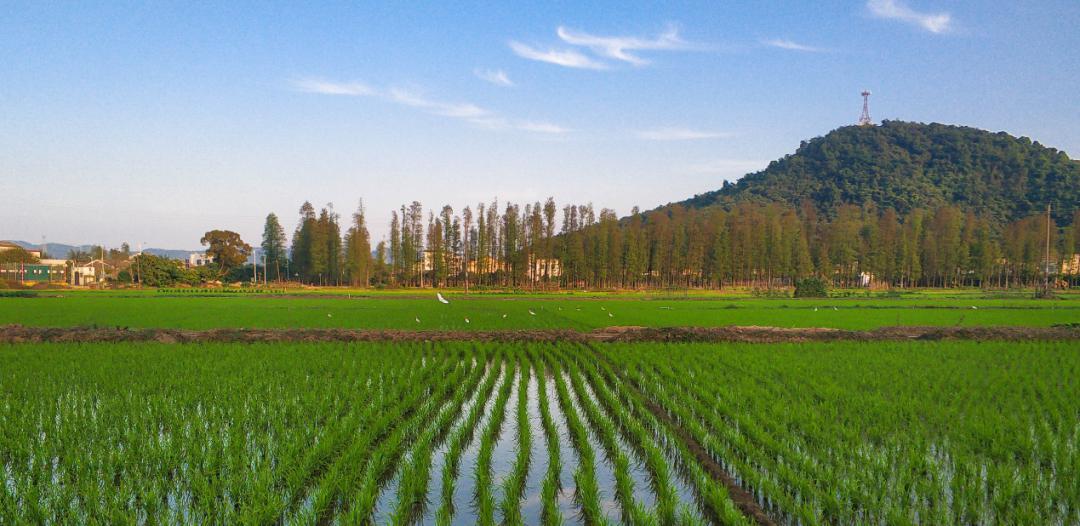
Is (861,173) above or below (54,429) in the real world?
above

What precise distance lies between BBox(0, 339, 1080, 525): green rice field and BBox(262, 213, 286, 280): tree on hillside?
53.3 meters

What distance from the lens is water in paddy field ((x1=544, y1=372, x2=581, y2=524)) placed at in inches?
194

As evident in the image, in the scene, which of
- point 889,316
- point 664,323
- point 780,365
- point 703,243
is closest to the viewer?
point 780,365

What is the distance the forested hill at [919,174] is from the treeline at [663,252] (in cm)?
3418

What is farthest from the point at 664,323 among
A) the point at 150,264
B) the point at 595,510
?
the point at 150,264

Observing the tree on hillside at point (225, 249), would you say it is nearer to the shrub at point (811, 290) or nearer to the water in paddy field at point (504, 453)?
the shrub at point (811, 290)

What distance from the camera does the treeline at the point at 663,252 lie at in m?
55.3

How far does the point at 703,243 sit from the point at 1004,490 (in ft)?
173

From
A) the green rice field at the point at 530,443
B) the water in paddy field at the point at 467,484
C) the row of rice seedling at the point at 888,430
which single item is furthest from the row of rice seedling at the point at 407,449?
the row of rice seedling at the point at 888,430

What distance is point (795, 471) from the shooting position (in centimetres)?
550

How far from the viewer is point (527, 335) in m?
18.1

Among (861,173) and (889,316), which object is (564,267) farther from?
(861,173)

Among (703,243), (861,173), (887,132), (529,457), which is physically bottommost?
(529,457)

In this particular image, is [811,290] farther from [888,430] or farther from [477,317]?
[888,430]
